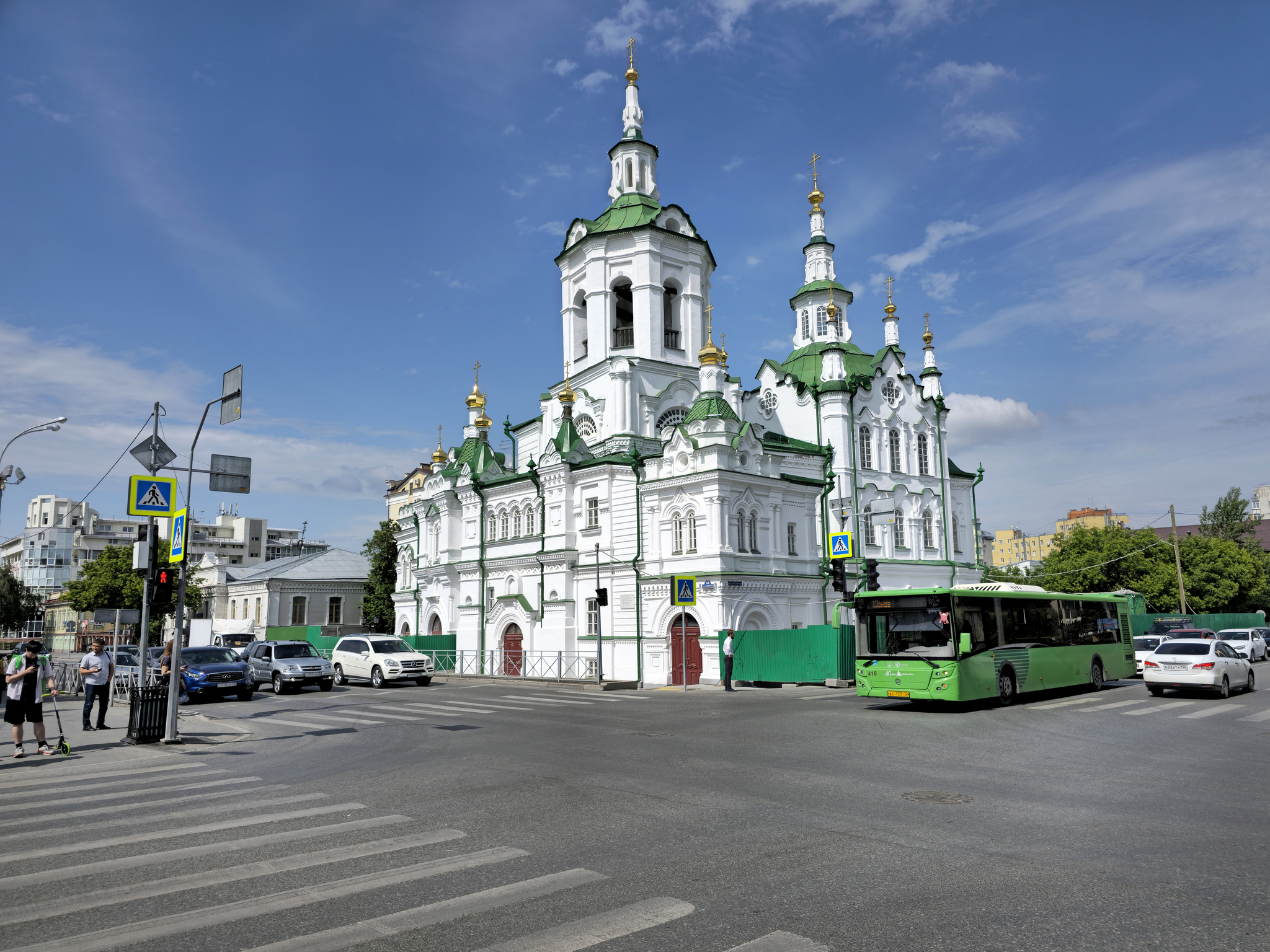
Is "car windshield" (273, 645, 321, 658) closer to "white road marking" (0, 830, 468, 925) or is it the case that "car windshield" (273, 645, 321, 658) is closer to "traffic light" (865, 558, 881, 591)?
"traffic light" (865, 558, 881, 591)

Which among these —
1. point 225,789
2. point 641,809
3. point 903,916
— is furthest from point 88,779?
point 903,916

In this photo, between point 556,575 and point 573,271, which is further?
point 573,271

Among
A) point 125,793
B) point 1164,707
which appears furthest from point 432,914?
point 1164,707

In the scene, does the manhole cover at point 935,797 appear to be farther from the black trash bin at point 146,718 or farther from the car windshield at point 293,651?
the car windshield at point 293,651

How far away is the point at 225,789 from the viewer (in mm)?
10508

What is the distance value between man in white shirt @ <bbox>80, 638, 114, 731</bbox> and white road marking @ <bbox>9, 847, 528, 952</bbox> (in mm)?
12733

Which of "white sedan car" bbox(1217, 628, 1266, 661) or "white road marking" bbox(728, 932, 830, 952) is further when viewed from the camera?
"white sedan car" bbox(1217, 628, 1266, 661)

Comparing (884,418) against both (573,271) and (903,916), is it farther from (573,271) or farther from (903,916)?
(903,916)

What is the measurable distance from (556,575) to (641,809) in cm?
2853

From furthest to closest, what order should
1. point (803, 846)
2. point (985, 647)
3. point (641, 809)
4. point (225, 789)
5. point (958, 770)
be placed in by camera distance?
1. point (985, 647)
2. point (958, 770)
3. point (225, 789)
4. point (641, 809)
5. point (803, 846)

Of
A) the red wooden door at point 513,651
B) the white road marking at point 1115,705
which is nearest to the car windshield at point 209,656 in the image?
the red wooden door at point 513,651

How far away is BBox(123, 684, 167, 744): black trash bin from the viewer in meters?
15.0

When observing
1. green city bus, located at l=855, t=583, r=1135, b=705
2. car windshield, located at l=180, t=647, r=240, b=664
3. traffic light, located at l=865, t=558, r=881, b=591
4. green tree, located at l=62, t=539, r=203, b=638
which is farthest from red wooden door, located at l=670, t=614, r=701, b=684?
green tree, located at l=62, t=539, r=203, b=638

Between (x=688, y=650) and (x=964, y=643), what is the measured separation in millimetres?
15611
